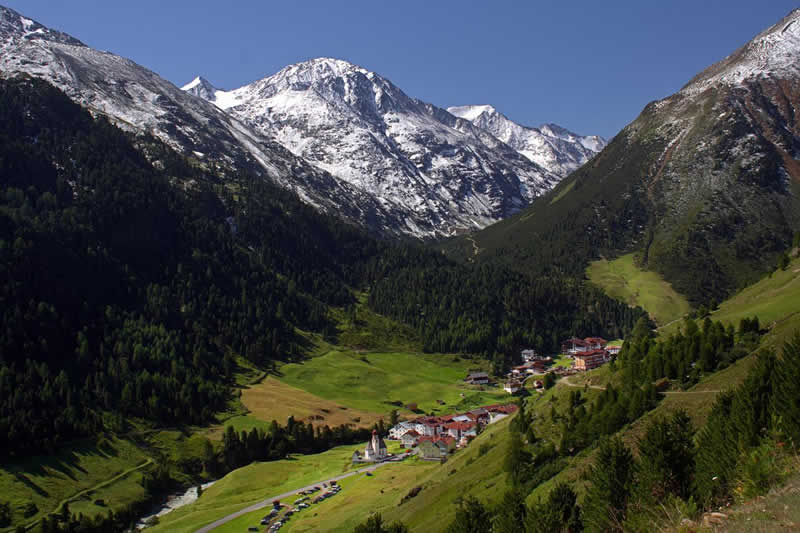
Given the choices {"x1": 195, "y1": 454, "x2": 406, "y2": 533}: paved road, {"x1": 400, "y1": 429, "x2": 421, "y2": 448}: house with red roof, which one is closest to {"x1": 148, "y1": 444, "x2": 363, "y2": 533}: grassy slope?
{"x1": 195, "y1": 454, "x2": 406, "y2": 533}: paved road

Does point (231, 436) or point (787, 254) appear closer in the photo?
point (787, 254)

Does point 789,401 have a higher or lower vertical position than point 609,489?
higher

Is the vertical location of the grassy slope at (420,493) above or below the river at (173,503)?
above

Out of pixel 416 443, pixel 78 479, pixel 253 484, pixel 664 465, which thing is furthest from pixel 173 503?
pixel 664 465

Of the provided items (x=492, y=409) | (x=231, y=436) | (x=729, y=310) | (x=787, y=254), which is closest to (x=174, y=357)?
(x=231, y=436)

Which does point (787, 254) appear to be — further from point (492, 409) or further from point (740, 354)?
point (492, 409)

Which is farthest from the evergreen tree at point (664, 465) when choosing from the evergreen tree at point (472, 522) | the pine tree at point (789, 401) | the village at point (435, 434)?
the village at point (435, 434)

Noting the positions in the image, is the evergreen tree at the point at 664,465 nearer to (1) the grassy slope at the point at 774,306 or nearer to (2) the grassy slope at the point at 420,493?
(2) the grassy slope at the point at 420,493

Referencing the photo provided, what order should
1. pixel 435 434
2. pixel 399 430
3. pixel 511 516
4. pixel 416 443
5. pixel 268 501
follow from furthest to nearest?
pixel 399 430 < pixel 435 434 < pixel 416 443 < pixel 268 501 < pixel 511 516

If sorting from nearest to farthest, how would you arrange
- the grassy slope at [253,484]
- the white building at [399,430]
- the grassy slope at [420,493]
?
the grassy slope at [420,493]
the grassy slope at [253,484]
the white building at [399,430]

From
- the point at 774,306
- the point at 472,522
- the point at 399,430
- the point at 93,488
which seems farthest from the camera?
the point at 399,430

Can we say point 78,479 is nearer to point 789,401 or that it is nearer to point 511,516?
point 511,516
